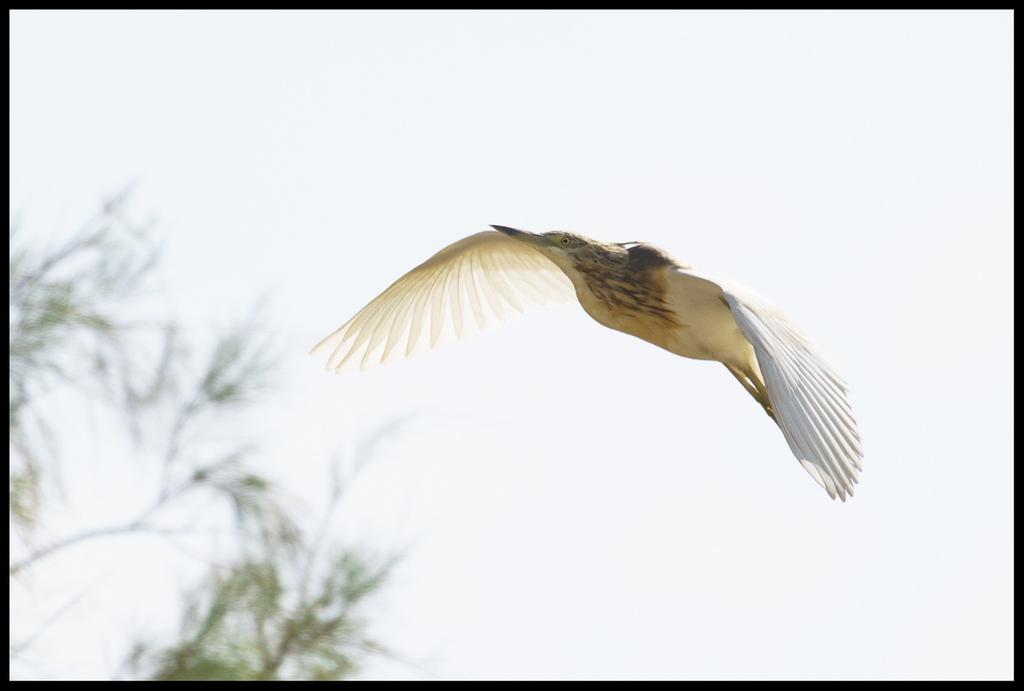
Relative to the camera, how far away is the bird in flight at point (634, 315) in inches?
125

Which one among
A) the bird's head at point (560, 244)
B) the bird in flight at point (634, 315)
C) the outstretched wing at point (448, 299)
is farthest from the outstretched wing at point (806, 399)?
the outstretched wing at point (448, 299)

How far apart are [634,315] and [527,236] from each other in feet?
1.66

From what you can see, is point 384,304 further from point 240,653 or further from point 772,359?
point 240,653

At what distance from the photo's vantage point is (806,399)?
10.6 ft

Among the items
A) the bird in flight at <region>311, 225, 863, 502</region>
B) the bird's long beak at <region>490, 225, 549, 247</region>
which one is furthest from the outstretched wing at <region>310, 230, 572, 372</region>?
the bird's long beak at <region>490, 225, 549, 247</region>

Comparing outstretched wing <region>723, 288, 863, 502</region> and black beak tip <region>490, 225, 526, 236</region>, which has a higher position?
black beak tip <region>490, 225, 526, 236</region>

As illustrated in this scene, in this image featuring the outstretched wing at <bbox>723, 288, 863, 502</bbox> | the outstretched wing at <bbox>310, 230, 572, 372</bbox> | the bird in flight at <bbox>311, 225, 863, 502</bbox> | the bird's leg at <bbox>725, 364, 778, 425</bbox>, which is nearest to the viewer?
the outstretched wing at <bbox>723, 288, 863, 502</bbox>

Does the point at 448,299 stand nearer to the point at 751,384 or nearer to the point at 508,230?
the point at 508,230

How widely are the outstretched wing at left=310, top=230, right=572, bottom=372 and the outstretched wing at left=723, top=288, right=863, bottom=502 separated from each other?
4.35 ft

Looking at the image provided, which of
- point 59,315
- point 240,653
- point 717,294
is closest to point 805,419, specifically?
point 717,294

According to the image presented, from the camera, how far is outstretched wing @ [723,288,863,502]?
3020mm

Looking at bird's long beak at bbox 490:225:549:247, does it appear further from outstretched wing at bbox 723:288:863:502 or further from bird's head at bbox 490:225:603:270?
outstretched wing at bbox 723:288:863:502

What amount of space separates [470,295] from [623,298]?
1.13 metres

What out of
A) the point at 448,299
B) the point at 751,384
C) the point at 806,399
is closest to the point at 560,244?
the point at 751,384
